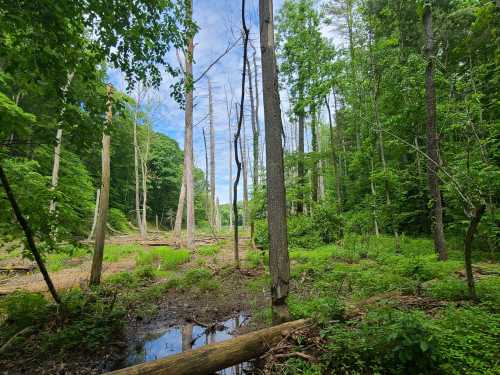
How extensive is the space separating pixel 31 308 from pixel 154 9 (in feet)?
19.0

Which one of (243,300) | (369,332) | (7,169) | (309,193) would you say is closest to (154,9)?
(7,169)

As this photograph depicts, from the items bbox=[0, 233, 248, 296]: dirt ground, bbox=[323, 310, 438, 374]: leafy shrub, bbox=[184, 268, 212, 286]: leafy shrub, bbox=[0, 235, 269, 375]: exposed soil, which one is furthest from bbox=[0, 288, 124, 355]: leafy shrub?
bbox=[323, 310, 438, 374]: leafy shrub

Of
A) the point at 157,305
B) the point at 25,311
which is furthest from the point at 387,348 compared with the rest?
the point at 25,311

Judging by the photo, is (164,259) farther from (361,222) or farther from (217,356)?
(361,222)

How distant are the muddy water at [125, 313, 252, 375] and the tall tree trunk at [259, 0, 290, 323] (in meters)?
1.11

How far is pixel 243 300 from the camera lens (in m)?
6.65

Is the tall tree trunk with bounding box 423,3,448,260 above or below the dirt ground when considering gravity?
above

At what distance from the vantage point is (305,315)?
4.04m

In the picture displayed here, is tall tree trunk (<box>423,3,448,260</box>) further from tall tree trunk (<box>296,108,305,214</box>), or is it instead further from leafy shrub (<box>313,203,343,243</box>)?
tall tree trunk (<box>296,108,305,214</box>)

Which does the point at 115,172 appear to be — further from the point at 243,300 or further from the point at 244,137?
the point at 243,300

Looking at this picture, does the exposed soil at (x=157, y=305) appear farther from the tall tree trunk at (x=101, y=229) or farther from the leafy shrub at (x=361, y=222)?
the leafy shrub at (x=361, y=222)

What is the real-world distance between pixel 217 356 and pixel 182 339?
6.72ft

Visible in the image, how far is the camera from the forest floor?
263 cm

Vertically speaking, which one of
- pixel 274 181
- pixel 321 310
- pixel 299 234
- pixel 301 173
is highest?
pixel 301 173
